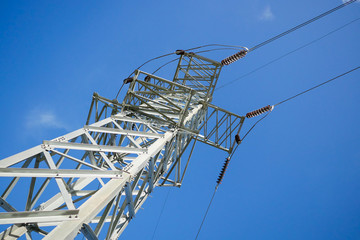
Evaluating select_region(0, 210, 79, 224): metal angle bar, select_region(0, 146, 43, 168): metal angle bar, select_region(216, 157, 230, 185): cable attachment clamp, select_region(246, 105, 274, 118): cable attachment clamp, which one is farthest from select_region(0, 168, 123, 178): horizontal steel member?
select_region(246, 105, 274, 118): cable attachment clamp

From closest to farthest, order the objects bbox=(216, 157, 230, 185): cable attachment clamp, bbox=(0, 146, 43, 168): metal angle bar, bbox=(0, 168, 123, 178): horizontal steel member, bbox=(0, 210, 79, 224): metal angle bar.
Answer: bbox=(0, 210, 79, 224): metal angle bar → bbox=(0, 168, 123, 178): horizontal steel member → bbox=(0, 146, 43, 168): metal angle bar → bbox=(216, 157, 230, 185): cable attachment clamp

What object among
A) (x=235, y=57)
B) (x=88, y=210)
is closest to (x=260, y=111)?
(x=235, y=57)

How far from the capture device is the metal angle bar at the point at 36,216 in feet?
9.01

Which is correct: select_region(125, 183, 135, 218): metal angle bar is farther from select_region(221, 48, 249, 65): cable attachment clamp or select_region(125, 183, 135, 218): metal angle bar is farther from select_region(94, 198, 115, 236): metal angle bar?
select_region(221, 48, 249, 65): cable attachment clamp

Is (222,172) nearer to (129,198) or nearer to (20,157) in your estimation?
(129,198)

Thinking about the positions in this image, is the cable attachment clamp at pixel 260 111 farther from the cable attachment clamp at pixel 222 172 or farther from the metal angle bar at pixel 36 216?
the metal angle bar at pixel 36 216

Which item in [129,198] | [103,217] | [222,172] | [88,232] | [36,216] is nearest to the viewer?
[36,216]

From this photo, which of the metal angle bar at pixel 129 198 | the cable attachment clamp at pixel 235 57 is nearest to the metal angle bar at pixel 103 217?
the metal angle bar at pixel 129 198

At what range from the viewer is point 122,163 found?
808 centimetres

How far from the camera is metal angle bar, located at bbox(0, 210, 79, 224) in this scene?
275cm

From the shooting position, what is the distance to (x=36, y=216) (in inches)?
117

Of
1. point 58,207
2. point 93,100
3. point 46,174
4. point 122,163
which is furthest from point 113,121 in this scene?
point 46,174

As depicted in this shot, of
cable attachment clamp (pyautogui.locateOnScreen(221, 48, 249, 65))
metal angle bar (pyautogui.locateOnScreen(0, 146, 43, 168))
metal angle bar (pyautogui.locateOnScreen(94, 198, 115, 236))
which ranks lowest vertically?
metal angle bar (pyautogui.locateOnScreen(94, 198, 115, 236))

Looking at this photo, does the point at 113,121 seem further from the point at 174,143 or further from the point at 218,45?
the point at 218,45
